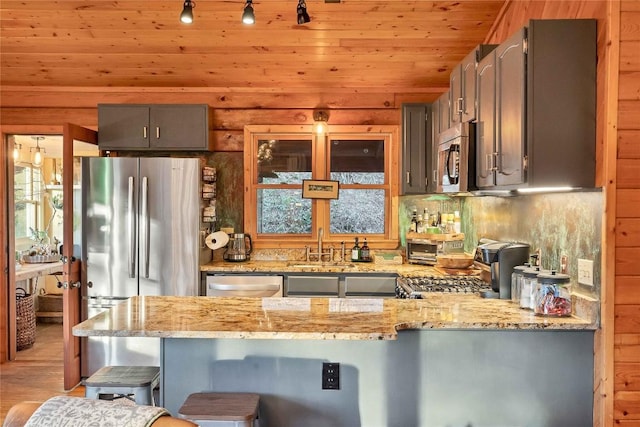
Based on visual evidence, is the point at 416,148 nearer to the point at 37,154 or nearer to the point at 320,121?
the point at 320,121

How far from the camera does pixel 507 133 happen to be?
2404mm

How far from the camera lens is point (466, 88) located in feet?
10.0

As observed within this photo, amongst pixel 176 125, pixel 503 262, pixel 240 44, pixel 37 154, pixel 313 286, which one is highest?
pixel 240 44

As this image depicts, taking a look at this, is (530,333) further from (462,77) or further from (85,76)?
(85,76)

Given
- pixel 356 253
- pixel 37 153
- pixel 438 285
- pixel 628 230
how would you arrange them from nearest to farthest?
pixel 628 230 < pixel 438 285 < pixel 356 253 < pixel 37 153

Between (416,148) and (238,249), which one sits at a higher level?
(416,148)

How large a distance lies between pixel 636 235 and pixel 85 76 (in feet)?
14.1

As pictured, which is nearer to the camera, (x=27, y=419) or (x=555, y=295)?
(x=27, y=419)

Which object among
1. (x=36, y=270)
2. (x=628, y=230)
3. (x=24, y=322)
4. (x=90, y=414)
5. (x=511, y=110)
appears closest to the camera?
→ (x=90, y=414)

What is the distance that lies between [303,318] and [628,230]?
1489mm

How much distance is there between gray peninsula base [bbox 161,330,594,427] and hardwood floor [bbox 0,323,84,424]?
205 centimetres

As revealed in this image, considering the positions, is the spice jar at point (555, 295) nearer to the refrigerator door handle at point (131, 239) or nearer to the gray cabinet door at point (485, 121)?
the gray cabinet door at point (485, 121)

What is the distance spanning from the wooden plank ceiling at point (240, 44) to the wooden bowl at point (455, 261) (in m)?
1.60

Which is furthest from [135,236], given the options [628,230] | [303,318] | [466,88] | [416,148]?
[628,230]
